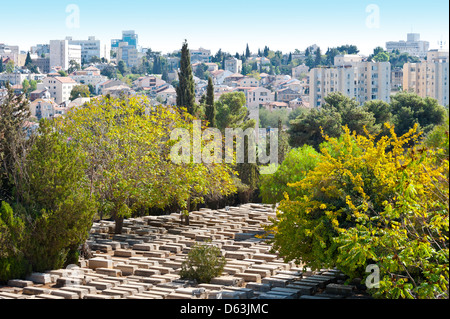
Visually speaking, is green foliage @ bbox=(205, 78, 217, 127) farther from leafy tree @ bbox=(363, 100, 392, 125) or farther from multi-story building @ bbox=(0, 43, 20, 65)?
multi-story building @ bbox=(0, 43, 20, 65)

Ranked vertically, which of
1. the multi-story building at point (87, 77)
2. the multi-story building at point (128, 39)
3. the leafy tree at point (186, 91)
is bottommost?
the leafy tree at point (186, 91)

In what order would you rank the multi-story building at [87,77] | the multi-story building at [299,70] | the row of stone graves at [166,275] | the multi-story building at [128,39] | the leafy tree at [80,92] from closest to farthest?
the row of stone graves at [166,275]
the leafy tree at [80,92]
the multi-story building at [87,77]
the multi-story building at [299,70]
the multi-story building at [128,39]

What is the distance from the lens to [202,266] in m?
15.2

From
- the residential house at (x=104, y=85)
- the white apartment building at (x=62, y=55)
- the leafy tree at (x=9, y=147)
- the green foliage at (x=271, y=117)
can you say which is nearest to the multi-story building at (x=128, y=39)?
the white apartment building at (x=62, y=55)

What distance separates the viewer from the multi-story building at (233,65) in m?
145

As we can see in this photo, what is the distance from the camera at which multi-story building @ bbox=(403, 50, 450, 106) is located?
68.4 metres

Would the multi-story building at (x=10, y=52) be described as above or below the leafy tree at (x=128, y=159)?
above

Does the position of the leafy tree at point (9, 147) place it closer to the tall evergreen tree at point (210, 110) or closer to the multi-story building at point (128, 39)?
the tall evergreen tree at point (210, 110)

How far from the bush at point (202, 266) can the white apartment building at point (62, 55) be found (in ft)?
381

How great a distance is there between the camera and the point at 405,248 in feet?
27.7

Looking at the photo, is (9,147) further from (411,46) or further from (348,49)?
(411,46)

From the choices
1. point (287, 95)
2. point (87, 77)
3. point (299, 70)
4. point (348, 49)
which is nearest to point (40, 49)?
point (87, 77)

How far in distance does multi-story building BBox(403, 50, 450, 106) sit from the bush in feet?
174

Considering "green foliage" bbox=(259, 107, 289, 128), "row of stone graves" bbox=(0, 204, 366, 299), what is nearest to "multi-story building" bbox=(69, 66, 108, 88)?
"green foliage" bbox=(259, 107, 289, 128)
